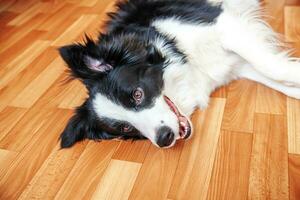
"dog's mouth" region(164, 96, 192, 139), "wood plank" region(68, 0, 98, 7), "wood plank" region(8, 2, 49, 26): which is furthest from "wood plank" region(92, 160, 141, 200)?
"wood plank" region(8, 2, 49, 26)

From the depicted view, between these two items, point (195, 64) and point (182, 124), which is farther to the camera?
point (195, 64)

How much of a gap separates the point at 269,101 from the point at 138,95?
70 centimetres

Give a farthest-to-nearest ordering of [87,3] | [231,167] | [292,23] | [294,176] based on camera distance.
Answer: [87,3] → [292,23] → [231,167] → [294,176]

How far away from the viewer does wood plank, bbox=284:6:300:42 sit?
7.17 ft

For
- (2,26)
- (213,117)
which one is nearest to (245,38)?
(213,117)

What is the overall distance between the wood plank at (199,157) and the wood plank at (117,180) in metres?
0.21

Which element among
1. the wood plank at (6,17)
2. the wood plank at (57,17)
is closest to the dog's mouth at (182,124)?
the wood plank at (57,17)

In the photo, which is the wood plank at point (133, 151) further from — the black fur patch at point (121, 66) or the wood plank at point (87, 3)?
the wood plank at point (87, 3)

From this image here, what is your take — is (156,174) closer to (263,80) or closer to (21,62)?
(263,80)

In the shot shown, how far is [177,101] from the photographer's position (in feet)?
5.89

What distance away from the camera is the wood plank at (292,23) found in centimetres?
219

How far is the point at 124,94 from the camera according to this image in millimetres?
1622

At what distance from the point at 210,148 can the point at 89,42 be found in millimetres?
770

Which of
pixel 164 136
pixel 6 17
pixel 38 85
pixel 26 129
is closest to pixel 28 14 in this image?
pixel 6 17
